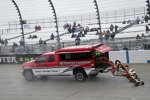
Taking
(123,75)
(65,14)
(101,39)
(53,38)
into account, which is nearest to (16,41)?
(53,38)

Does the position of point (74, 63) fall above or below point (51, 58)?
below

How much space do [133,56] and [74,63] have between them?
704 centimetres

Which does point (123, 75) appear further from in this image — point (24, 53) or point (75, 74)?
point (24, 53)

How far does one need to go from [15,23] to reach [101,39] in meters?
7.07

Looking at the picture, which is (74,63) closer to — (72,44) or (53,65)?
(53,65)

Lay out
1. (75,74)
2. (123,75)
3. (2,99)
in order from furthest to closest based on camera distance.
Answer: (75,74)
(123,75)
(2,99)

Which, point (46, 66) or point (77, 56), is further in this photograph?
point (46, 66)

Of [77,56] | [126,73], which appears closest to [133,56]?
[77,56]

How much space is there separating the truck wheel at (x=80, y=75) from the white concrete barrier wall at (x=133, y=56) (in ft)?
22.9

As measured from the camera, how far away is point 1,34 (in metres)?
27.7

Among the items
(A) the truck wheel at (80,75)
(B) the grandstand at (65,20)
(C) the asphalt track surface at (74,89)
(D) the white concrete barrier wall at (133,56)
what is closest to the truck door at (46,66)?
(C) the asphalt track surface at (74,89)

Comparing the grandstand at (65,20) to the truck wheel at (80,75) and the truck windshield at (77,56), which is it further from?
the truck wheel at (80,75)

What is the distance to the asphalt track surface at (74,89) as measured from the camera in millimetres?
12696

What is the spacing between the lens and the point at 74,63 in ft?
55.1
